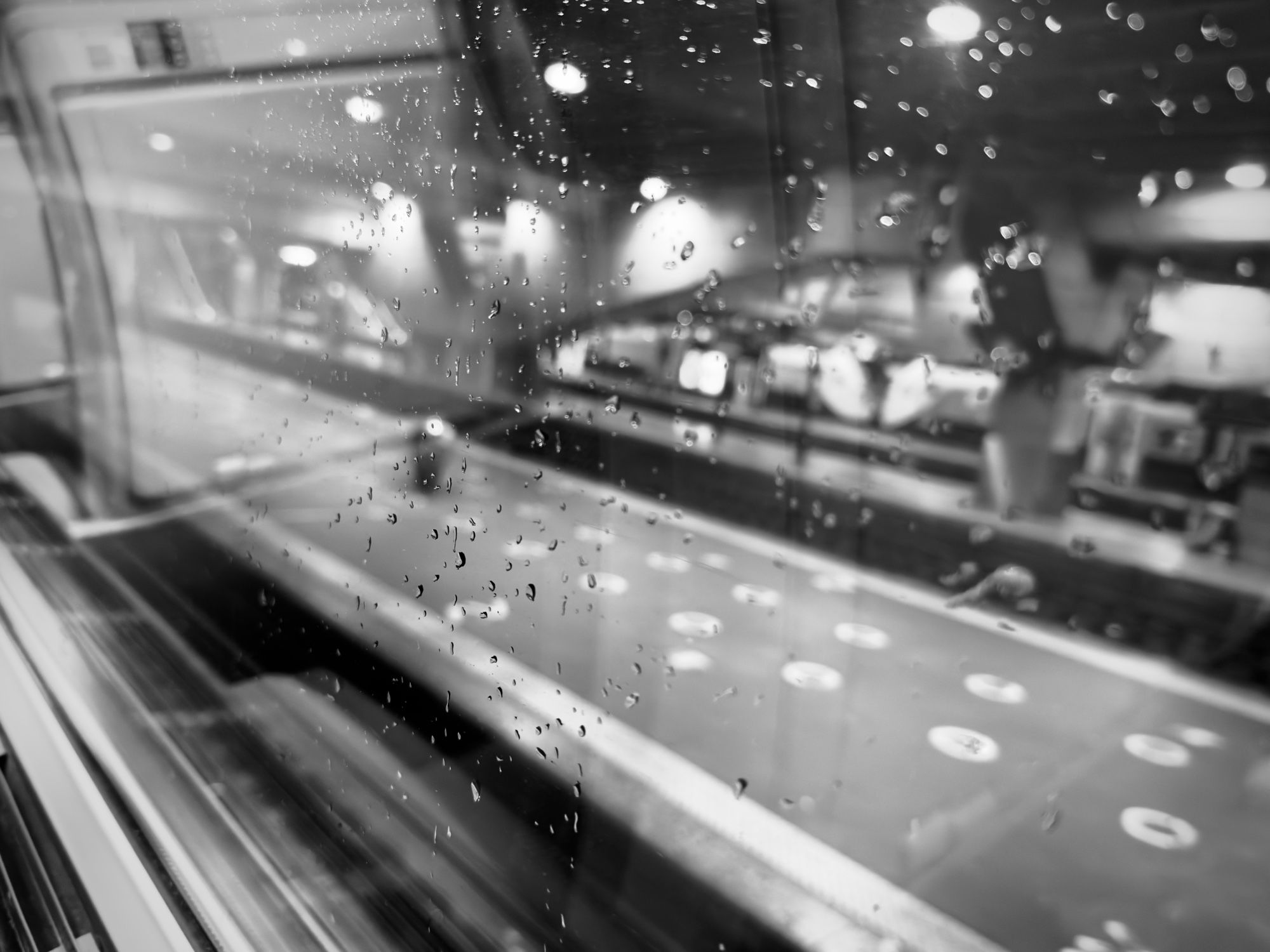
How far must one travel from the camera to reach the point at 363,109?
886mm

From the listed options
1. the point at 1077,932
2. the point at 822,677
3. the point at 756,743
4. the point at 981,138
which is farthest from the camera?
the point at 822,677

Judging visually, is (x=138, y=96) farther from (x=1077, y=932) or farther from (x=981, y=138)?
(x=1077, y=932)

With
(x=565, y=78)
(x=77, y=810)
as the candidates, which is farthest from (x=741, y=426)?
(x=77, y=810)

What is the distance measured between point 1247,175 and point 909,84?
0.31 m

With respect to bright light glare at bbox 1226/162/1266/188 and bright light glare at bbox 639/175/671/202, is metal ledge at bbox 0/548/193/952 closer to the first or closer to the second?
bright light glare at bbox 639/175/671/202

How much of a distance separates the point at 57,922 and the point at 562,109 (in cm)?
92

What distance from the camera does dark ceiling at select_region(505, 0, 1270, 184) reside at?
510 mm

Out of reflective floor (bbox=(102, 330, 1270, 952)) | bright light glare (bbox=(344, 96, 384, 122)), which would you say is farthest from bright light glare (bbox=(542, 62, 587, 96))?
reflective floor (bbox=(102, 330, 1270, 952))

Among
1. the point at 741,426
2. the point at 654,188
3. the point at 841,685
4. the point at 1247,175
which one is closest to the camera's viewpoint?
the point at 1247,175

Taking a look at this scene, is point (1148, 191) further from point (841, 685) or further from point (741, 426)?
point (841, 685)

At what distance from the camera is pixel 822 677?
1.70 meters

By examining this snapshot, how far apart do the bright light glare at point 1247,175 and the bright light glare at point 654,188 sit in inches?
16.9

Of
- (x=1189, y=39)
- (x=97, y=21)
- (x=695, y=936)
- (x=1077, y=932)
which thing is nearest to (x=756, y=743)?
(x=1077, y=932)

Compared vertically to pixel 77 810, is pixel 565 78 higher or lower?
higher
